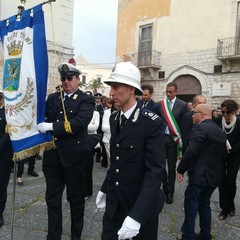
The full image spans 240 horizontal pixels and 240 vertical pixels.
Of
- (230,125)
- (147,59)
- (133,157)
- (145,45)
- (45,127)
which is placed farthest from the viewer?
(145,45)

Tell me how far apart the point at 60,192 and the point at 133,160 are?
1.31 m

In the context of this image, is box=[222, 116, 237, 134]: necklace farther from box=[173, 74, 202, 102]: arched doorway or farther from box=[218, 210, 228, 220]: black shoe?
box=[173, 74, 202, 102]: arched doorway

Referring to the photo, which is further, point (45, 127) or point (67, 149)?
point (67, 149)

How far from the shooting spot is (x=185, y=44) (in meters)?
16.7

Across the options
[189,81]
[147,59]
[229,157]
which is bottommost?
[229,157]

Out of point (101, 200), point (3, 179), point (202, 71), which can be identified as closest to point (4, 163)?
point (3, 179)

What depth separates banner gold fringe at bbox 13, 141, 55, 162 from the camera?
314cm

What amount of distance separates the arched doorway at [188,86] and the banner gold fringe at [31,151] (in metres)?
14.2

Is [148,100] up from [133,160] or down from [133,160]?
up

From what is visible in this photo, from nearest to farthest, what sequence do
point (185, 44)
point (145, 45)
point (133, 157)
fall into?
point (133, 157) → point (185, 44) → point (145, 45)

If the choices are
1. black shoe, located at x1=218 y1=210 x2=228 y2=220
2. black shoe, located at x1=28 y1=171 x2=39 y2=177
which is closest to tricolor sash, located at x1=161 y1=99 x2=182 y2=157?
black shoe, located at x1=218 y1=210 x2=228 y2=220

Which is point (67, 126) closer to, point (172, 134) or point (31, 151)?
point (31, 151)

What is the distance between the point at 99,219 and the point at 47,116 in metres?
1.70

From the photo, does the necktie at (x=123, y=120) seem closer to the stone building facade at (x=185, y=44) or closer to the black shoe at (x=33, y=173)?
the black shoe at (x=33, y=173)
